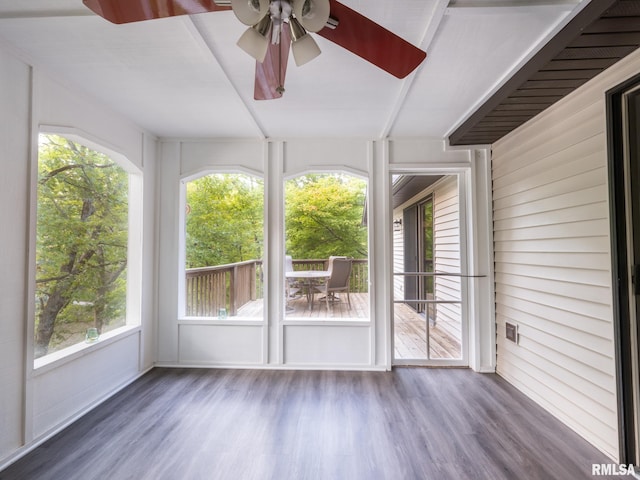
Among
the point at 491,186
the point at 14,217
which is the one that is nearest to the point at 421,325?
the point at 491,186

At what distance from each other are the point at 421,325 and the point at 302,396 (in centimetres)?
162

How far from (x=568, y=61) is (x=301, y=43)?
174cm

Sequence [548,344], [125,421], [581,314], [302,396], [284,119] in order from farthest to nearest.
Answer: [284,119] < [302,396] < [548,344] < [125,421] < [581,314]

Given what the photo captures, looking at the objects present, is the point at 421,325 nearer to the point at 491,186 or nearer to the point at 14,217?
the point at 491,186

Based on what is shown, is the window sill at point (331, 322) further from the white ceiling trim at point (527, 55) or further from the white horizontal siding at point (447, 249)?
the white ceiling trim at point (527, 55)

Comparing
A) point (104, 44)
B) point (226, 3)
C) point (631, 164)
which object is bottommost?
point (631, 164)

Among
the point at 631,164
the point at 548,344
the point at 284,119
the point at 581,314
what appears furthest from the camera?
the point at 284,119

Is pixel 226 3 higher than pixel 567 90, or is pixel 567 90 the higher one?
pixel 567 90

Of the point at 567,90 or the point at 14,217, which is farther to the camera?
the point at 567,90

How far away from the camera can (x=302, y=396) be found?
2.70 m

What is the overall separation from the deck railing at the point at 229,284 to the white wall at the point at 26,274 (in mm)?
1108

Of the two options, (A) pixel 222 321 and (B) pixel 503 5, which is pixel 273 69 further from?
(A) pixel 222 321

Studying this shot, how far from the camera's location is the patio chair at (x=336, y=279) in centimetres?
354
